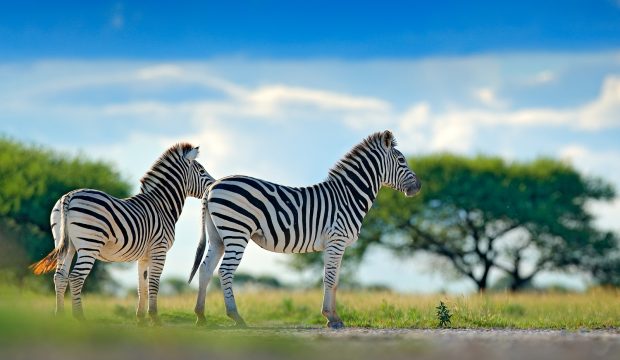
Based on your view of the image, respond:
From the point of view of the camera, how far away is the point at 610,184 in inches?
1660

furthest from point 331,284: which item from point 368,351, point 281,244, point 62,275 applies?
point 368,351

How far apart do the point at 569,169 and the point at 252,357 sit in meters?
36.1

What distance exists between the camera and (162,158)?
50.0ft

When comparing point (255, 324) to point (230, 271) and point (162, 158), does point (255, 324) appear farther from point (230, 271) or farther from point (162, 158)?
point (162, 158)

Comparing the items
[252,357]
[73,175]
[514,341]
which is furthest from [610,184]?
[252,357]

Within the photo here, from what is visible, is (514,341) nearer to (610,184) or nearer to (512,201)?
Answer: (512,201)

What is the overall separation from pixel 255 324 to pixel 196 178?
2.86 m

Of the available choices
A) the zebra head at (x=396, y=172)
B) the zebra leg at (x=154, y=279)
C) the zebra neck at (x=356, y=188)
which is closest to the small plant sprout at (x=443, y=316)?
the zebra neck at (x=356, y=188)

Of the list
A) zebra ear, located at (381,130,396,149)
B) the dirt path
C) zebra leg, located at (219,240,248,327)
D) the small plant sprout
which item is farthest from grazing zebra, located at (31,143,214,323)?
the dirt path

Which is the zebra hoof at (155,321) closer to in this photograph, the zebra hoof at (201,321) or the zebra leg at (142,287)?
the zebra leg at (142,287)

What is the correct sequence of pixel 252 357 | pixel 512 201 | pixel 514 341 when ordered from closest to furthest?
pixel 252 357 < pixel 514 341 < pixel 512 201

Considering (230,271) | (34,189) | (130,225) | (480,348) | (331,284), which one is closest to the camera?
(480,348)

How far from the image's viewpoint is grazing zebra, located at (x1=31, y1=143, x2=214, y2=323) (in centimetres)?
1338

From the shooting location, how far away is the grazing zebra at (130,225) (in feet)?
43.9
